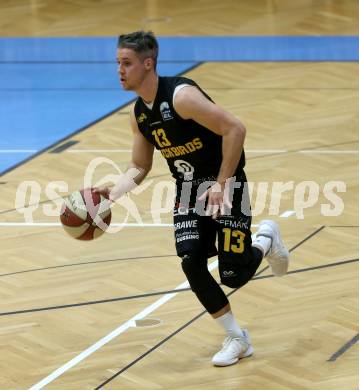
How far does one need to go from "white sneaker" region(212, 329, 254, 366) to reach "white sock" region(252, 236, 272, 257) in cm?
53

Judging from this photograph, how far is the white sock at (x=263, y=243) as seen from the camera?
21.4ft

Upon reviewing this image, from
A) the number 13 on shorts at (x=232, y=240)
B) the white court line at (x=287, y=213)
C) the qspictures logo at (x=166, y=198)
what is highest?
the number 13 on shorts at (x=232, y=240)

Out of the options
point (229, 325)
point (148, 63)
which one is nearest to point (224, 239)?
point (229, 325)

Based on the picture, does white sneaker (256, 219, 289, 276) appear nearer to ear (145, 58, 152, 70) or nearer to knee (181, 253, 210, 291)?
knee (181, 253, 210, 291)

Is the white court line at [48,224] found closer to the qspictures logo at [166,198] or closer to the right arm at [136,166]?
the qspictures logo at [166,198]

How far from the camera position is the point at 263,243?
259 inches

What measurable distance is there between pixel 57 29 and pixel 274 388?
12196 millimetres

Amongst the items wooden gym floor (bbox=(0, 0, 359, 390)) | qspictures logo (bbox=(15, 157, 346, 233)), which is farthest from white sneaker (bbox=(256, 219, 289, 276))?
qspictures logo (bbox=(15, 157, 346, 233))

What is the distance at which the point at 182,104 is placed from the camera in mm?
5984

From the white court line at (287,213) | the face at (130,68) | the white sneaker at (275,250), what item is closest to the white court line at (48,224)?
the white court line at (287,213)

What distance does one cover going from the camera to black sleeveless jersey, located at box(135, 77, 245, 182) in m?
6.07

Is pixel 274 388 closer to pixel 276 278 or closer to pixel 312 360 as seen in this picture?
pixel 312 360

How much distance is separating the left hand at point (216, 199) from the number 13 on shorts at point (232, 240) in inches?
9.0

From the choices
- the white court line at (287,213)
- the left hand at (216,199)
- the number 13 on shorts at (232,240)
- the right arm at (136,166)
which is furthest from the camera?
the white court line at (287,213)
